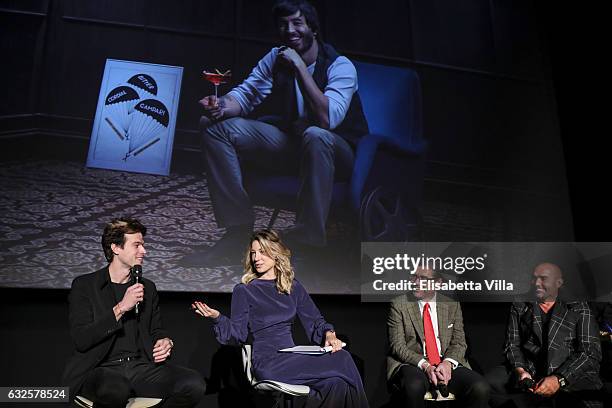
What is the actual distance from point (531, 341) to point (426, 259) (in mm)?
892

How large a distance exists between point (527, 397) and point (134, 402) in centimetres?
188

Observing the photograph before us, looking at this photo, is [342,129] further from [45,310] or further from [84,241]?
[45,310]

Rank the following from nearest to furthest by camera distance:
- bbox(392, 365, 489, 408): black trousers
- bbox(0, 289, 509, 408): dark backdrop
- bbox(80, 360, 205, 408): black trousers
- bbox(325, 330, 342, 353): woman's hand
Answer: bbox(80, 360, 205, 408): black trousers → bbox(325, 330, 342, 353): woman's hand → bbox(392, 365, 489, 408): black trousers → bbox(0, 289, 509, 408): dark backdrop

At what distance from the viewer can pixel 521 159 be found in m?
4.28

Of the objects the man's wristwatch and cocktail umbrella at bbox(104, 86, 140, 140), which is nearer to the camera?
the man's wristwatch

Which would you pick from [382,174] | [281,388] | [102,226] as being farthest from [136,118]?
[281,388]

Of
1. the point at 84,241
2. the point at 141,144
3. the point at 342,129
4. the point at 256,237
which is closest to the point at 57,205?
the point at 84,241

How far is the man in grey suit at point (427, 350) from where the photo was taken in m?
3.01

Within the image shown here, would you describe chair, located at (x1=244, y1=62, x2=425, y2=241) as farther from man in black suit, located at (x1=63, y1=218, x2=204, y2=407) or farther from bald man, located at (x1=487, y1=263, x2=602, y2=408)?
man in black suit, located at (x1=63, y1=218, x2=204, y2=407)

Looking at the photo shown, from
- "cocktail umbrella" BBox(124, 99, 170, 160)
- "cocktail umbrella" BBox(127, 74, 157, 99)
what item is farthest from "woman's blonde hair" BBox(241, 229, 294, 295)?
"cocktail umbrella" BBox(127, 74, 157, 99)

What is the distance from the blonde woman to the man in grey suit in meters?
0.41

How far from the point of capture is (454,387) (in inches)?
122

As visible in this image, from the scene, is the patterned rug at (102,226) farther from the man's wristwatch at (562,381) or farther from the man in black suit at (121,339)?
the man's wristwatch at (562,381)

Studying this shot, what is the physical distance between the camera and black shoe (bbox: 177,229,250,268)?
3727mm
